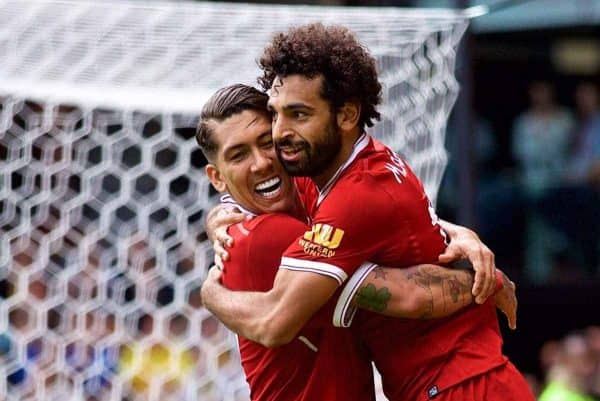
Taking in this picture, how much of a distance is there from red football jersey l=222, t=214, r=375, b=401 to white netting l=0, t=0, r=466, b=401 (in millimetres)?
1840

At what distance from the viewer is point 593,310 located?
10492mm

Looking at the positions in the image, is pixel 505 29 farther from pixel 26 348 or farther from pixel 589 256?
pixel 26 348

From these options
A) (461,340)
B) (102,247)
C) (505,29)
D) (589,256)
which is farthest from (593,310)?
(461,340)

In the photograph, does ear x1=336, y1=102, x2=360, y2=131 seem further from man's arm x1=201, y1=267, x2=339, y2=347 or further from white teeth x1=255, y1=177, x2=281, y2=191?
man's arm x1=201, y1=267, x2=339, y2=347

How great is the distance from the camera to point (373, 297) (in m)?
4.11

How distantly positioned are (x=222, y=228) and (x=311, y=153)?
46cm

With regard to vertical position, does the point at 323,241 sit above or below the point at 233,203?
above

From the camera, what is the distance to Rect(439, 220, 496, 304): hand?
427 centimetres

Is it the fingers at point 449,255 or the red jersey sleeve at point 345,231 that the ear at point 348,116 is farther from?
the fingers at point 449,255

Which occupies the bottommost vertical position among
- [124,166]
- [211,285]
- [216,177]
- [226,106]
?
[124,166]

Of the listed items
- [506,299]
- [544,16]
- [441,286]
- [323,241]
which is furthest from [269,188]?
[544,16]

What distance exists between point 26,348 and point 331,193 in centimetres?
289

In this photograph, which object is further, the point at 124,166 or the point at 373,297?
the point at 124,166

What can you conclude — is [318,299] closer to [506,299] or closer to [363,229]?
[363,229]
